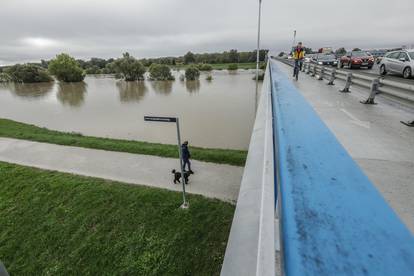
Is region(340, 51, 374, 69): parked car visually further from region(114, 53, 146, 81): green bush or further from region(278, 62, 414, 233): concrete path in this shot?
region(114, 53, 146, 81): green bush

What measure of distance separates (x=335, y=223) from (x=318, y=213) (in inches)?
4.0

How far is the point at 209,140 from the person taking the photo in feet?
43.1

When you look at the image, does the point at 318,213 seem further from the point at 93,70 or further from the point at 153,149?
the point at 93,70

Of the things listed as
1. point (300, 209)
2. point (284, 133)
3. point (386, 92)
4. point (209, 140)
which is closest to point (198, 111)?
point (209, 140)

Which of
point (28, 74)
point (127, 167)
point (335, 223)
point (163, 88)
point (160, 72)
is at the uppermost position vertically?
point (335, 223)

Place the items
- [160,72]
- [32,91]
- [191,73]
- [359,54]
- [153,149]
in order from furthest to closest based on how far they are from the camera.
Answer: [160,72], [191,73], [32,91], [359,54], [153,149]

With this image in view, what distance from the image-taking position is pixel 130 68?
60094 millimetres

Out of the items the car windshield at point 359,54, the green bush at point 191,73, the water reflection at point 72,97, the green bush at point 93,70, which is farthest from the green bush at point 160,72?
the green bush at point 93,70

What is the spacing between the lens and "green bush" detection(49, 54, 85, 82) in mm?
59281

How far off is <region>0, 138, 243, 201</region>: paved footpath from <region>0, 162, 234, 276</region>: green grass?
50 cm

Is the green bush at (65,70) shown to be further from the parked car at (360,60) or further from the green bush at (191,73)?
the parked car at (360,60)

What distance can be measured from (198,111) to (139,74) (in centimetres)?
4715

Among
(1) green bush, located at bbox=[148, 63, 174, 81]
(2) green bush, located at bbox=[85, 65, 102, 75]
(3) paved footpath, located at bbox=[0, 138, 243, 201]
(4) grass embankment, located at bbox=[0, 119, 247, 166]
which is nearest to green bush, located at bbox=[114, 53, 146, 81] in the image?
(1) green bush, located at bbox=[148, 63, 174, 81]

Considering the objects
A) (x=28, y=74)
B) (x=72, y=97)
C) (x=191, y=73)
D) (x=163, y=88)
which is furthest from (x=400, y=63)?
(x=28, y=74)
